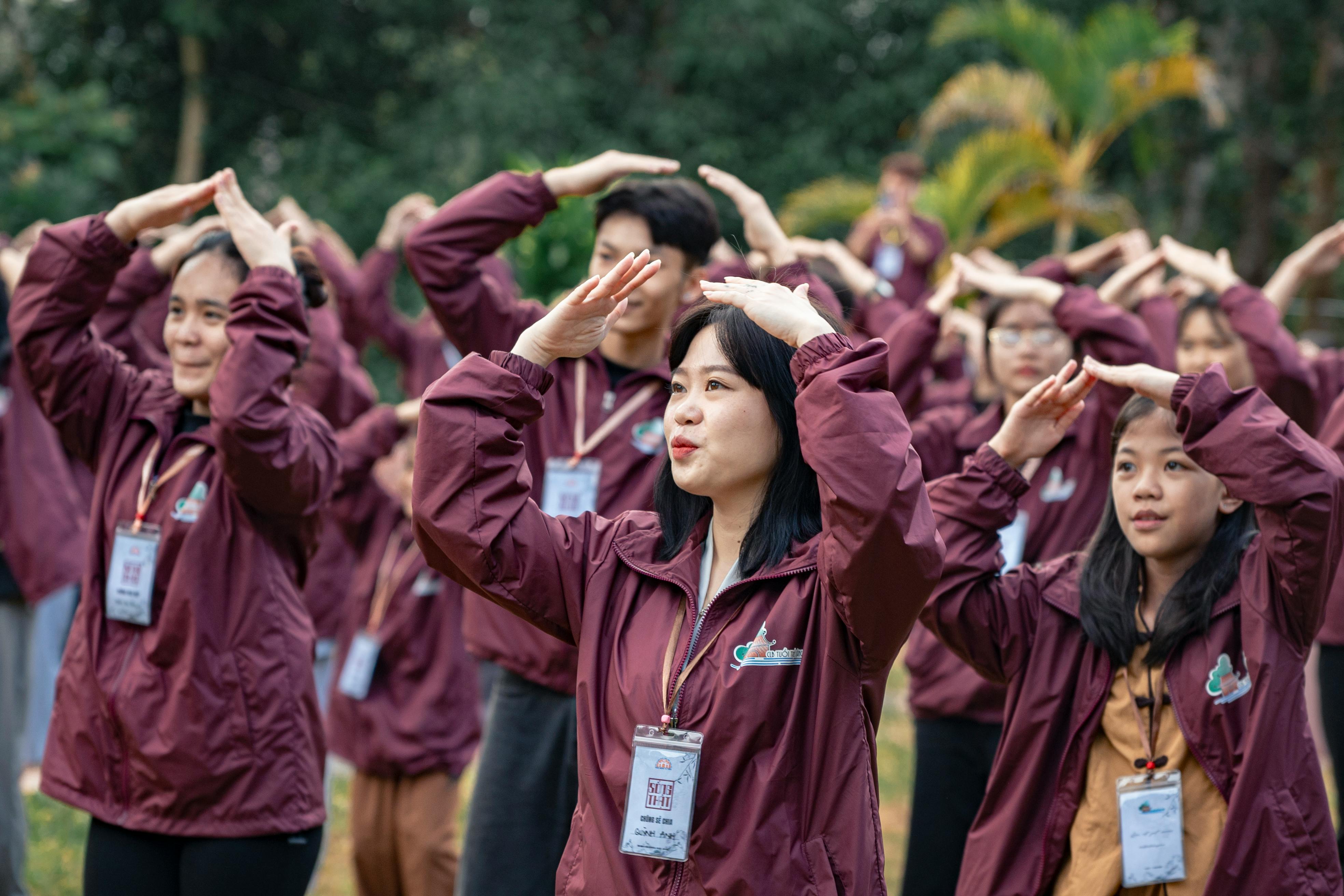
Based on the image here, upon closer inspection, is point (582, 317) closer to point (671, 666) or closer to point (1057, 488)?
point (671, 666)

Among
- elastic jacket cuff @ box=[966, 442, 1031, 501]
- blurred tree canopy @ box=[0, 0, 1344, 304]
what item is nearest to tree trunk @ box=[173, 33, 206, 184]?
blurred tree canopy @ box=[0, 0, 1344, 304]

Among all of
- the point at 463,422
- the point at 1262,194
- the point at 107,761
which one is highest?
the point at 1262,194

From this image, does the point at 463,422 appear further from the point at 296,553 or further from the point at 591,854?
the point at 296,553

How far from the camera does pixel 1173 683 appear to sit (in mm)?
2967

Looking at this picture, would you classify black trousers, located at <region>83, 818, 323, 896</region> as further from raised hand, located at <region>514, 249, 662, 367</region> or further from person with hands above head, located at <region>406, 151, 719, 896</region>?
raised hand, located at <region>514, 249, 662, 367</region>

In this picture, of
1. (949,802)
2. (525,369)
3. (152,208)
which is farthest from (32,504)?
(949,802)

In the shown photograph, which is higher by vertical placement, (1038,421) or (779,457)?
(1038,421)

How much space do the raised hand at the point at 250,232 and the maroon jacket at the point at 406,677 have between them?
4.58ft

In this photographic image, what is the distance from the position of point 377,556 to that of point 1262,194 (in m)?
12.5

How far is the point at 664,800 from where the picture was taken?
7.85 feet

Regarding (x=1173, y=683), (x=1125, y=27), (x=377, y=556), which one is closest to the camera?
(x=1173, y=683)

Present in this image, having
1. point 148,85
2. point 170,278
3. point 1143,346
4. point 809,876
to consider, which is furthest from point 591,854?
point 148,85

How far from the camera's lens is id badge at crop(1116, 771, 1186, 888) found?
9.42ft

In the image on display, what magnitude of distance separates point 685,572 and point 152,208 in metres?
1.88
